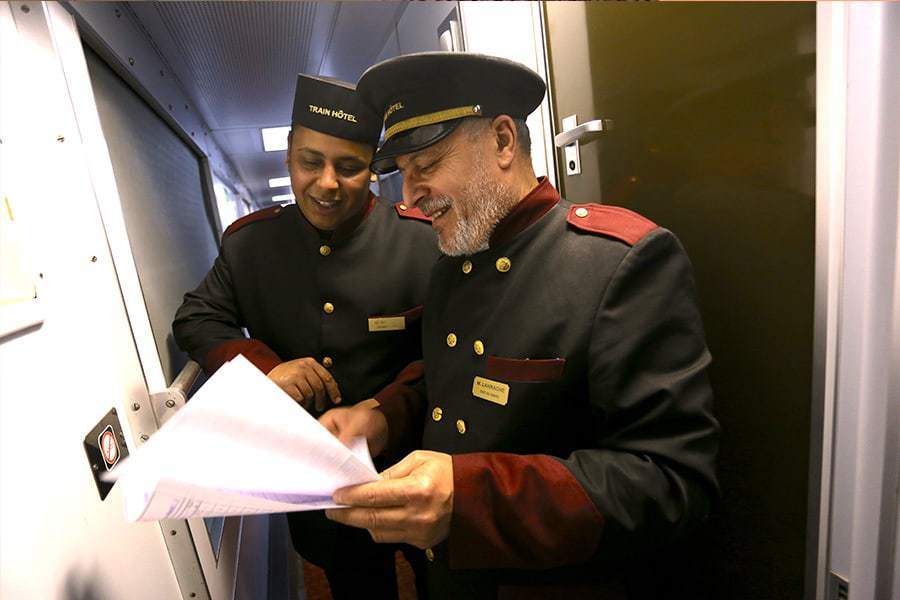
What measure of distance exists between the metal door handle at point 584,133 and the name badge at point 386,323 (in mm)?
774

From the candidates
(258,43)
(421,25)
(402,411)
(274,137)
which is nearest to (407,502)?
(402,411)

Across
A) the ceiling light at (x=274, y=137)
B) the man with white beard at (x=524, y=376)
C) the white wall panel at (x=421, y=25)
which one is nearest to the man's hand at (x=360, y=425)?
the man with white beard at (x=524, y=376)

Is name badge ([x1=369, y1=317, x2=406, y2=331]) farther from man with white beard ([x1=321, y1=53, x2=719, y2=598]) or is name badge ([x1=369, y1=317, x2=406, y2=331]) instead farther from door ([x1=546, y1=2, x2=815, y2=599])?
door ([x1=546, y1=2, x2=815, y2=599])

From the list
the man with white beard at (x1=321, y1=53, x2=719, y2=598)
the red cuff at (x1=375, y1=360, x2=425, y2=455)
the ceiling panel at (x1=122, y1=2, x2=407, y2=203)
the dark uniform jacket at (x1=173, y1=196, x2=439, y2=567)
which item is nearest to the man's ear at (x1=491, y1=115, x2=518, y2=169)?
the man with white beard at (x1=321, y1=53, x2=719, y2=598)

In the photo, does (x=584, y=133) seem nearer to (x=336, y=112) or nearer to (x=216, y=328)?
(x=336, y=112)

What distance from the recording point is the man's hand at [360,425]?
3.73 feet

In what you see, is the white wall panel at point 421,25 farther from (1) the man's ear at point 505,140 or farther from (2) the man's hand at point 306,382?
(2) the man's hand at point 306,382

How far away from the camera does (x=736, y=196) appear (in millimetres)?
1125

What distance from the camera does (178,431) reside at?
1.92ft

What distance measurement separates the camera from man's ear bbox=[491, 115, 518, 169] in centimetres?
108

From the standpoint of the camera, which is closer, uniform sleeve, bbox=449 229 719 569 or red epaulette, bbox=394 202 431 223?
uniform sleeve, bbox=449 229 719 569

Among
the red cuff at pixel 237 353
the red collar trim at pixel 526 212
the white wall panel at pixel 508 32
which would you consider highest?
the white wall panel at pixel 508 32

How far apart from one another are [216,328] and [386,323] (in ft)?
1.80

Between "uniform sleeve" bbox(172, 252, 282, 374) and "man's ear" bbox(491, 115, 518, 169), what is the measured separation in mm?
894
